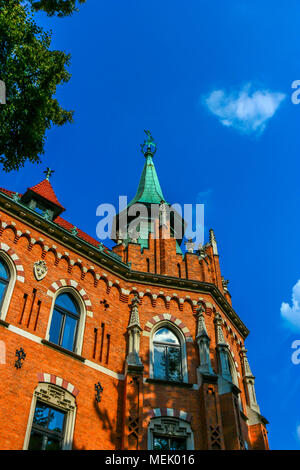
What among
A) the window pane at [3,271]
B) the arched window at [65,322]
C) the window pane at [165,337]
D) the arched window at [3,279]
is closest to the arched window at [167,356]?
the window pane at [165,337]

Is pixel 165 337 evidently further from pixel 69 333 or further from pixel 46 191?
pixel 46 191

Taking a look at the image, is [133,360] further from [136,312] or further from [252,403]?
[252,403]

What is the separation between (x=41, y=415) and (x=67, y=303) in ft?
14.2

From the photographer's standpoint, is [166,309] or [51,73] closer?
[51,73]

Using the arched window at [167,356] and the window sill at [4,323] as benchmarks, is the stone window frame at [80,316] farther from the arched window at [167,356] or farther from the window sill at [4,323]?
the arched window at [167,356]

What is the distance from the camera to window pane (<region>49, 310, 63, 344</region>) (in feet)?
54.7

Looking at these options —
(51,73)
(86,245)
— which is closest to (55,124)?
(51,73)

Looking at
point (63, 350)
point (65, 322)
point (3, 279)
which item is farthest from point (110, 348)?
point (3, 279)

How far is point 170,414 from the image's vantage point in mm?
16562

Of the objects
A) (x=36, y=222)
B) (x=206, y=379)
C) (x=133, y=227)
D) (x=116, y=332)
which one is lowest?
(x=206, y=379)

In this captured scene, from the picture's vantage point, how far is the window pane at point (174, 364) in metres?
18.0

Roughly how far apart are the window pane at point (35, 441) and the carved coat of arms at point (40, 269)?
5163mm

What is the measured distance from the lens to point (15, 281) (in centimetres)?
1650
